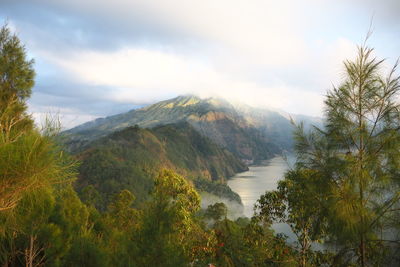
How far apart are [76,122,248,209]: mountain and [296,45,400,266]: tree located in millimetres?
36691

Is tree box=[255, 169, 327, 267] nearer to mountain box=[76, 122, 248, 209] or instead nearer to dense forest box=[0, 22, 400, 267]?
dense forest box=[0, 22, 400, 267]

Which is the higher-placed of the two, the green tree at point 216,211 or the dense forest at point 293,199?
the dense forest at point 293,199

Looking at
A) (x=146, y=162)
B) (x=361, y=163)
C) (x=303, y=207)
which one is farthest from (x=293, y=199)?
(x=146, y=162)

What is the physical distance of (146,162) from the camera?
122m

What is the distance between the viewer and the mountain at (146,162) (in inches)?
3629

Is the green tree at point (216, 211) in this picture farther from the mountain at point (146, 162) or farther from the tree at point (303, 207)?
the tree at point (303, 207)

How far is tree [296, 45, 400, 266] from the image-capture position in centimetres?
526

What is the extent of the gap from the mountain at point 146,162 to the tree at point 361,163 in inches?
1445

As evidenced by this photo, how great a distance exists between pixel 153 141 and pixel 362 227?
474 feet

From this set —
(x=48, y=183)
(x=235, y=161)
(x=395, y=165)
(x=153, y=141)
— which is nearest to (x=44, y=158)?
(x=48, y=183)

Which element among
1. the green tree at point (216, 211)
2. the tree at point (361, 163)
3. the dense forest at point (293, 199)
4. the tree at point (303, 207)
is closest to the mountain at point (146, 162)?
the green tree at point (216, 211)

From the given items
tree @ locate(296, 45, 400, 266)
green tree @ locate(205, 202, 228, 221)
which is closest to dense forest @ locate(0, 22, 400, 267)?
tree @ locate(296, 45, 400, 266)

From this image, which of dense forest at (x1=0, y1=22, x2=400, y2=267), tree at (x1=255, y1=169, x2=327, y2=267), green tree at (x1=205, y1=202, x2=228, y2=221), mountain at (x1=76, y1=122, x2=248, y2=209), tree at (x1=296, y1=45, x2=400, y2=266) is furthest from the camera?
mountain at (x1=76, y1=122, x2=248, y2=209)

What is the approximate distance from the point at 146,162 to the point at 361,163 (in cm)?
11919
